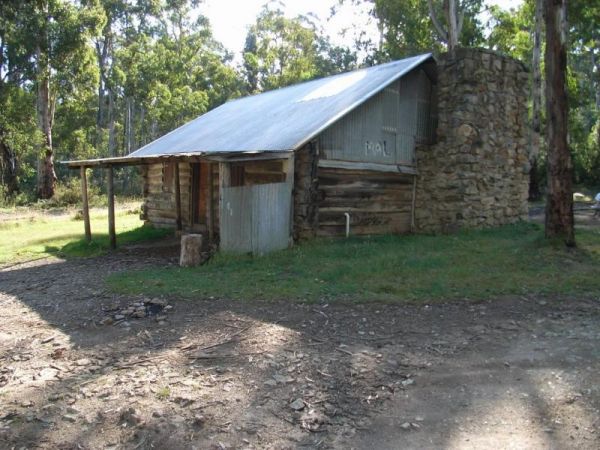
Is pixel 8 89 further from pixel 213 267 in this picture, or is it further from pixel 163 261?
pixel 213 267

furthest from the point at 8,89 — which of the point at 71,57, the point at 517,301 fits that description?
the point at 517,301

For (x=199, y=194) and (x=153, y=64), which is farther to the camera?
(x=153, y=64)

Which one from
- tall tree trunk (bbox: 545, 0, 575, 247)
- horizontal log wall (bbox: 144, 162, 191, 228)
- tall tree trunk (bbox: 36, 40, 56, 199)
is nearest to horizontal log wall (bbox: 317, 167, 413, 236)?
tall tree trunk (bbox: 545, 0, 575, 247)

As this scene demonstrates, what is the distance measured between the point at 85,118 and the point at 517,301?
37.7m

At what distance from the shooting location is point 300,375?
4832 millimetres

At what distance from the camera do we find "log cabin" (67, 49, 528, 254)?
10711mm

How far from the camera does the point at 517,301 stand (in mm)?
7027

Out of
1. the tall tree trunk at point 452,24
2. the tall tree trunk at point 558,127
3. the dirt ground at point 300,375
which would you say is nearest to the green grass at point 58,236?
the dirt ground at point 300,375

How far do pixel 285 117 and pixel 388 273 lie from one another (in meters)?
6.19

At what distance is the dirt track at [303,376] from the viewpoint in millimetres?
3842

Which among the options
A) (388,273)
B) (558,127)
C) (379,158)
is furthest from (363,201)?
(558,127)

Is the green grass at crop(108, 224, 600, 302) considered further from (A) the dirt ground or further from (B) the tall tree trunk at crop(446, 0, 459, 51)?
(B) the tall tree trunk at crop(446, 0, 459, 51)

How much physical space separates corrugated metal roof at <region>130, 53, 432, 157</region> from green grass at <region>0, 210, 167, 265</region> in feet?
9.18

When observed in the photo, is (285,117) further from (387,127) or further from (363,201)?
(363,201)
